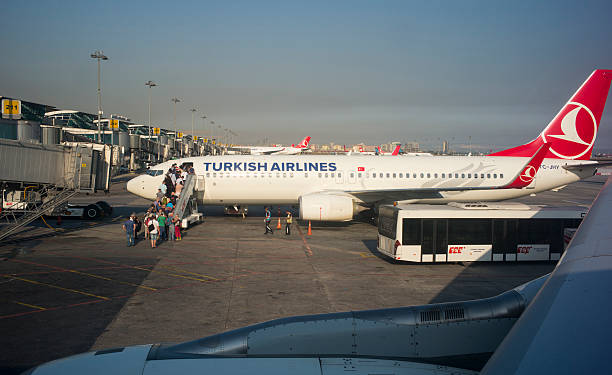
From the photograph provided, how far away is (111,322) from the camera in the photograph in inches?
499

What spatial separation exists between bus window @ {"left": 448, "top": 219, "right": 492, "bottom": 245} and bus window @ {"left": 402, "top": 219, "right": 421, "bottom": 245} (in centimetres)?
146

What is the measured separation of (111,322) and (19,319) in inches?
107

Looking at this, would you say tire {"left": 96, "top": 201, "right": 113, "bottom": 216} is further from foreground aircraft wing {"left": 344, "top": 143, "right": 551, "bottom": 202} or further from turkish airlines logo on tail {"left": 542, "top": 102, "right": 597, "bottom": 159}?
turkish airlines logo on tail {"left": 542, "top": 102, "right": 597, "bottom": 159}

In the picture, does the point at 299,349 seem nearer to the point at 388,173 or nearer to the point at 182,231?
the point at 182,231

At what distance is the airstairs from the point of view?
26812 mm

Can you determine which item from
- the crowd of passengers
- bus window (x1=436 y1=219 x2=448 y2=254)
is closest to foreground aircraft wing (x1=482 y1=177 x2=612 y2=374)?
bus window (x1=436 y1=219 x2=448 y2=254)

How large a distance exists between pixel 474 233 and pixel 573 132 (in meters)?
17.7

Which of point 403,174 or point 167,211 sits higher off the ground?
point 403,174

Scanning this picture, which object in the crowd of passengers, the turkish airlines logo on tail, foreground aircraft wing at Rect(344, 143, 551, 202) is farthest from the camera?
the turkish airlines logo on tail

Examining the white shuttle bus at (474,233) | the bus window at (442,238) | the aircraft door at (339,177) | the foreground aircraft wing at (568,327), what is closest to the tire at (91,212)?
the aircraft door at (339,177)

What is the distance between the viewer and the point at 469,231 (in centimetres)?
1952

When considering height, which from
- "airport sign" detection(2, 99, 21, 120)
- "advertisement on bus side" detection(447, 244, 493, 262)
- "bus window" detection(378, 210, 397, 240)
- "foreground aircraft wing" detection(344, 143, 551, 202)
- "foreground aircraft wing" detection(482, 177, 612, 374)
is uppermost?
"airport sign" detection(2, 99, 21, 120)

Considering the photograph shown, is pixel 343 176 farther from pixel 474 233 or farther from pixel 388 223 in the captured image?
pixel 474 233

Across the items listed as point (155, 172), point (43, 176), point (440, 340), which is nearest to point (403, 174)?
point (155, 172)
